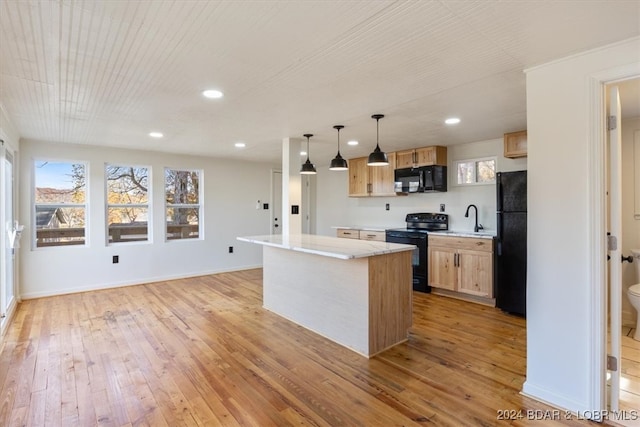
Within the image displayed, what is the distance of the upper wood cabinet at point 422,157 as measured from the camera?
5.07 m

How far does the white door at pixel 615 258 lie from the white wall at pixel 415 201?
8.46 ft

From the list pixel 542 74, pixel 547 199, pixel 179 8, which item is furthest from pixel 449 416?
pixel 179 8

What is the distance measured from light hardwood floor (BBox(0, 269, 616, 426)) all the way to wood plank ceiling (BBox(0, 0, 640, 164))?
2.19 m

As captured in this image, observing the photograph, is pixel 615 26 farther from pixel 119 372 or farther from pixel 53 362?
pixel 53 362

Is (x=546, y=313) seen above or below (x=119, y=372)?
above

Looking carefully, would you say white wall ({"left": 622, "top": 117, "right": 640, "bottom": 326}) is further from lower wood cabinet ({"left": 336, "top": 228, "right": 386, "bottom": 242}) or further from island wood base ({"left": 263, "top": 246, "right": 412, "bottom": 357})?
lower wood cabinet ({"left": 336, "top": 228, "right": 386, "bottom": 242})

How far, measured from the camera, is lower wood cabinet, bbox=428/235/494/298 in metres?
4.28

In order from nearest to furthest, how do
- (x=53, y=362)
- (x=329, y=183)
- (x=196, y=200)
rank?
(x=53, y=362)
(x=196, y=200)
(x=329, y=183)

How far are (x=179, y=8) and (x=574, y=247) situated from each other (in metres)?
2.54

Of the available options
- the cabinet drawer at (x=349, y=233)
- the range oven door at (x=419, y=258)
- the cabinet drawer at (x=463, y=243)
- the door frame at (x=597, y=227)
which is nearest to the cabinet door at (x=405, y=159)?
the range oven door at (x=419, y=258)

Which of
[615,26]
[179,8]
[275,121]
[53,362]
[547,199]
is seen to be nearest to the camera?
[179,8]

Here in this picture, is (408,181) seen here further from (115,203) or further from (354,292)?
(115,203)

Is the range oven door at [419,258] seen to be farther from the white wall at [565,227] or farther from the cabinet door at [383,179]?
the white wall at [565,227]

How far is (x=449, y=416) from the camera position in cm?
205
